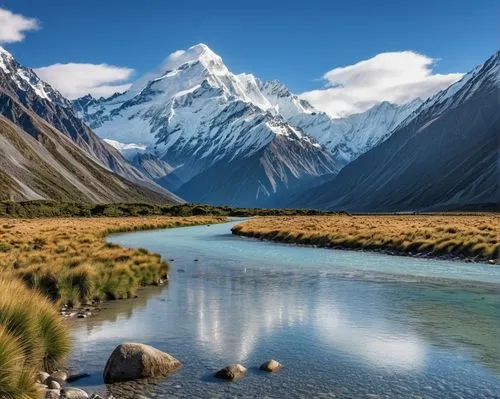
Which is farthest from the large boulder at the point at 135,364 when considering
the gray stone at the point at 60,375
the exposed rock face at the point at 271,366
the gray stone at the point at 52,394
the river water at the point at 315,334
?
the exposed rock face at the point at 271,366

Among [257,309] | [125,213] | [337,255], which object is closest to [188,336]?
[257,309]

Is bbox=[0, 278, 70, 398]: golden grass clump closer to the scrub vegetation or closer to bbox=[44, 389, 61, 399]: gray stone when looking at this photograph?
bbox=[44, 389, 61, 399]: gray stone

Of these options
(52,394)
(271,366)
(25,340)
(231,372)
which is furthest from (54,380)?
(271,366)

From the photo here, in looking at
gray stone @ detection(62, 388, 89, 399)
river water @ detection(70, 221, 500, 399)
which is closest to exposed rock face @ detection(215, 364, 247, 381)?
river water @ detection(70, 221, 500, 399)

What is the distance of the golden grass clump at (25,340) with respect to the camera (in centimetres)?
1063

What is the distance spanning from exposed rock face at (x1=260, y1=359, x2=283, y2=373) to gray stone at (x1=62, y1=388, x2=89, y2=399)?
15.3 feet

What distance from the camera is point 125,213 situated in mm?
174875

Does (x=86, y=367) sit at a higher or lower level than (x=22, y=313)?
lower

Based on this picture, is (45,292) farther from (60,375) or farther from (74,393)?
(74,393)

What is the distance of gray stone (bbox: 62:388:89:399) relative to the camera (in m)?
12.4

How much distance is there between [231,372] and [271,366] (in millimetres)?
1203

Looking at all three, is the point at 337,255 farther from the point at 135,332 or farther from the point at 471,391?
the point at 471,391

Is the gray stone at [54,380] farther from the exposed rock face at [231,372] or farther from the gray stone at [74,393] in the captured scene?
the exposed rock face at [231,372]

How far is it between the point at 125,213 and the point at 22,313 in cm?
16421
